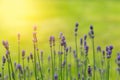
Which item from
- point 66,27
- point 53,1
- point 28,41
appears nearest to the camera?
point 28,41

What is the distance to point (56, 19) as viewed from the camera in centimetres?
1165

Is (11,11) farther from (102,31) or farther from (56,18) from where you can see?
(102,31)

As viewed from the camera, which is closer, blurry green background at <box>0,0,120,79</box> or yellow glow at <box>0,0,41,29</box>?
blurry green background at <box>0,0,120,79</box>

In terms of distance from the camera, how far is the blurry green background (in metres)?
9.20

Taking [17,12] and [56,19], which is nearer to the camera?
[56,19]

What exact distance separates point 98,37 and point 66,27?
61.0 inches

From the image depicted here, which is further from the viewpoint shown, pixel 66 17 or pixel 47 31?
pixel 66 17

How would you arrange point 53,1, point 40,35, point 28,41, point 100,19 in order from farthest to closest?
point 53,1
point 100,19
point 40,35
point 28,41

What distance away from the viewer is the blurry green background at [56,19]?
30.2 ft

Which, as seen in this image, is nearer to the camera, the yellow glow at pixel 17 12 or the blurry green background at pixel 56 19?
the blurry green background at pixel 56 19

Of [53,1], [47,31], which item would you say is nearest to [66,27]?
[47,31]

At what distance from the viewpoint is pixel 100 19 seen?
11.3 m

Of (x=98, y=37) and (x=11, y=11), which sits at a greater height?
(x=11, y=11)

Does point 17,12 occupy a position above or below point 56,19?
above
